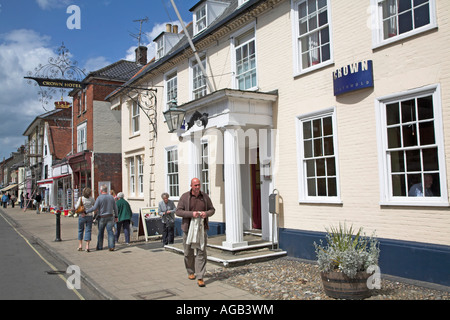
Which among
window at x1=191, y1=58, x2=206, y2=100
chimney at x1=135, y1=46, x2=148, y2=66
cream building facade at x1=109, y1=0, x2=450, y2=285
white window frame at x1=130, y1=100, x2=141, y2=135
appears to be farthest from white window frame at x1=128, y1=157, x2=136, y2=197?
chimney at x1=135, y1=46, x2=148, y2=66

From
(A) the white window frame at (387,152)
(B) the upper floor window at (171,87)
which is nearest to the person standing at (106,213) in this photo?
(B) the upper floor window at (171,87)

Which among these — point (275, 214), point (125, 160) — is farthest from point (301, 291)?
point (125, 160)

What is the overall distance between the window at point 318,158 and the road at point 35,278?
5030 millimetres

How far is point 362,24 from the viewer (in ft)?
24.7

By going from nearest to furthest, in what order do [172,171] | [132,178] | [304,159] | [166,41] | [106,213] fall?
[304,159]
[106,213]
[172,171]
[166,41]
[132,178]

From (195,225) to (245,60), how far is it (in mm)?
5859

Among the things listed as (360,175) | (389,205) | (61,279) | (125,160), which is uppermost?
(125,160)

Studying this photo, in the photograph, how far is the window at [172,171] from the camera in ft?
47.9

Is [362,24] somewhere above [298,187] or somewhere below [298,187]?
above

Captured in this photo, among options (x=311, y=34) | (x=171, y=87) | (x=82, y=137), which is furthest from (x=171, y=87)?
(x=82, y=137)

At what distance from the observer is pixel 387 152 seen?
23.0ft

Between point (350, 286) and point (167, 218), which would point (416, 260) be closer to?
point (350, 286)

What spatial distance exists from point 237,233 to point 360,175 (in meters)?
3.16
